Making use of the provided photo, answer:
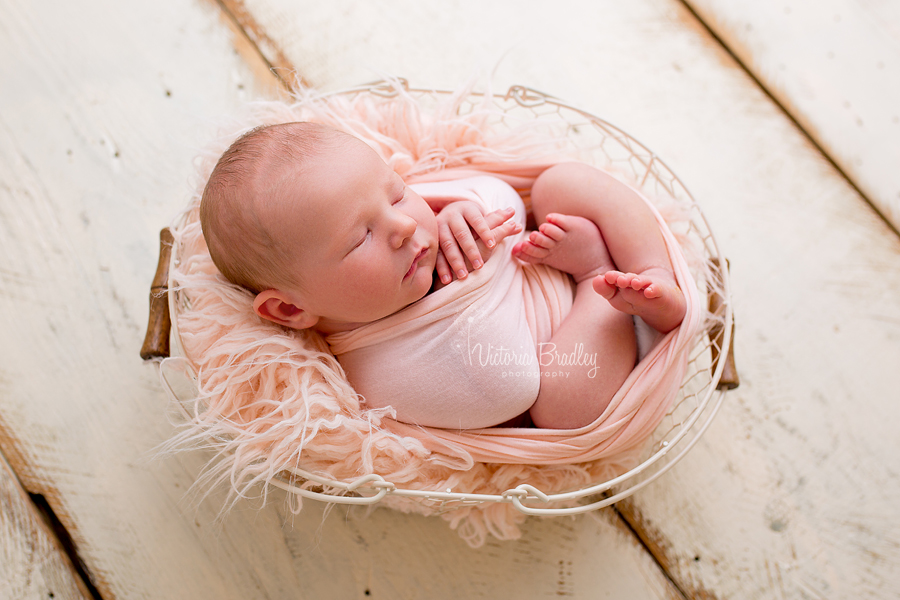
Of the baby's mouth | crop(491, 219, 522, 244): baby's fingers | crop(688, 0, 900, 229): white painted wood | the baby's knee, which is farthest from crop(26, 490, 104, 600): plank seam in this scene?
crop(688, 0, 900, 229): white painted wood

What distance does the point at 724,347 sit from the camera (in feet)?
3.02

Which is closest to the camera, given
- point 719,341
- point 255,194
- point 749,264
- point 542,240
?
point 255,194

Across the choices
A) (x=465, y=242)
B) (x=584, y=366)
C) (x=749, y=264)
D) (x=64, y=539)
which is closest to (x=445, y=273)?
(x=465, y=242)

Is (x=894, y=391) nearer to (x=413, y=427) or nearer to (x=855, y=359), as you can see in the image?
(x=855, y=359)

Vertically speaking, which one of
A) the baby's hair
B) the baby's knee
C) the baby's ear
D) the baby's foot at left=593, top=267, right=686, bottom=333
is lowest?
the baby's foot at left=593, top=267, right=686, bottom=333

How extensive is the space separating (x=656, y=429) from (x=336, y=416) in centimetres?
66

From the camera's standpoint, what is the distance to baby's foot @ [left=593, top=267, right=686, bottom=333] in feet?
2.86

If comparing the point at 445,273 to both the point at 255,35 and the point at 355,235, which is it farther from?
the point at 255,35

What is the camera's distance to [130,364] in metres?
1.16

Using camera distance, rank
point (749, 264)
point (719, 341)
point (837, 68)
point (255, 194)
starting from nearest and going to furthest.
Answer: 1. point (255, 194)
2. point (719, 341)
3. point (749, 264)
4. point (837, 68)

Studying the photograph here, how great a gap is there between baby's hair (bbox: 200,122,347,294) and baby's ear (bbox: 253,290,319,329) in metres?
0.02

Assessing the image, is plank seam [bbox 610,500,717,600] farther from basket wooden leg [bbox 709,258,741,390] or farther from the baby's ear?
the baby's ear

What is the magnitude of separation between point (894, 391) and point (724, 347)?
589 millimetres

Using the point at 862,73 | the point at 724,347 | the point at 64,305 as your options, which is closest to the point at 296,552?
the point at 64,305
